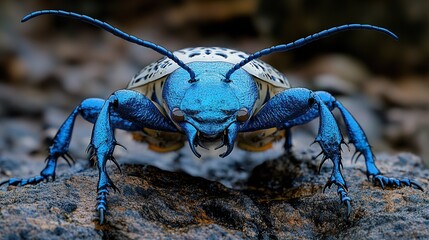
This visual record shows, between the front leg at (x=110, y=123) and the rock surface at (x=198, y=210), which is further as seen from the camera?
the front leg at (x=110, y=123)

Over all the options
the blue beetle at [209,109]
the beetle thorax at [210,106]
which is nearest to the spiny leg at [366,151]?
the blue beetle at [209,109]

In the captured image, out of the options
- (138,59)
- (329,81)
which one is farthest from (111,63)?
(329,81)

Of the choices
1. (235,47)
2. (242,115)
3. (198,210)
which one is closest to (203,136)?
(242,115)

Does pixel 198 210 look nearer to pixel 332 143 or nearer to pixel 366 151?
pixel 332 143

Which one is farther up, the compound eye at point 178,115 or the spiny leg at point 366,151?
the compound eye at point 178,115

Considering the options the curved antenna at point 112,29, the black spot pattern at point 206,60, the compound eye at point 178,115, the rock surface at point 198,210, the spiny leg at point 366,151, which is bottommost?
the rock surface at point 198,210

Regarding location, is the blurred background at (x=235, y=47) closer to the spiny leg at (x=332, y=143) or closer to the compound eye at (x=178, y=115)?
the spiny leg at (x=332, y=143)

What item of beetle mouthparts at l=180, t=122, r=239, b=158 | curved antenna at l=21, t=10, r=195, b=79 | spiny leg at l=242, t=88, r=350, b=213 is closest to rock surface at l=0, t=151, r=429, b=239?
spiny leg at l=242, t=88, r=350, b=213
